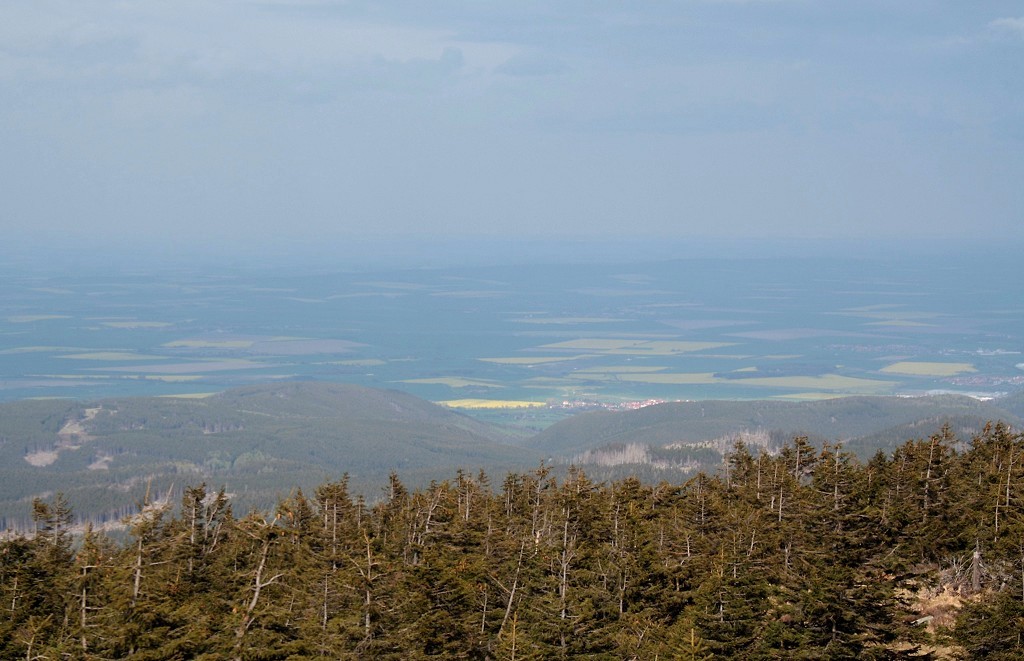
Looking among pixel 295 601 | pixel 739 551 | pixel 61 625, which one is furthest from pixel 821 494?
pixel 61 625

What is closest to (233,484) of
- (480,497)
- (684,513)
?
(480,497)

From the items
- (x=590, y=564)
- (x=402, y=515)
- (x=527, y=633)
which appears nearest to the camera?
(x=527, y=633)

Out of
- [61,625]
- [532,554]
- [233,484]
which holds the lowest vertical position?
[233,484]

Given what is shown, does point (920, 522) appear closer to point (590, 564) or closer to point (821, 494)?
point (821, 494)

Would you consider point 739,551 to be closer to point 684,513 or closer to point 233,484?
point 684,513

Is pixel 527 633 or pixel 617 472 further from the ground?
pixel 527 633

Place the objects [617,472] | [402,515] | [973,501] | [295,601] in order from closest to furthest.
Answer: [295,601] → [973,501] → [402,515] → [617,472]

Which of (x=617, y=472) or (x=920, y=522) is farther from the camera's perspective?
(x=617, y=472)
